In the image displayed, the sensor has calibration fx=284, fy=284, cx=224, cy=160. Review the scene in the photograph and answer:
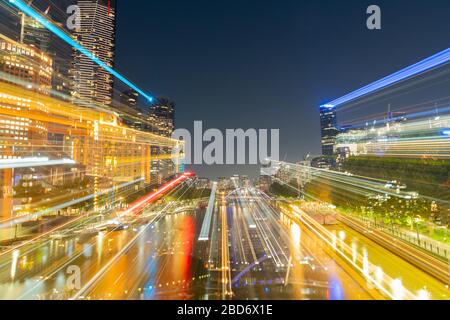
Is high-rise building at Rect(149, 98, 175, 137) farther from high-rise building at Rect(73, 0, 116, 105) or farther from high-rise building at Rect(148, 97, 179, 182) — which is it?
high-rise building at Rect(73, 0, 116, 105)

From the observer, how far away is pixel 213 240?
30.9 feet

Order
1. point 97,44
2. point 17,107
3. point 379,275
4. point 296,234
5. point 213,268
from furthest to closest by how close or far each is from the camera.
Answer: point 97,44 < point 296,234 < point 213,268 < point 379,275 < point 17,107

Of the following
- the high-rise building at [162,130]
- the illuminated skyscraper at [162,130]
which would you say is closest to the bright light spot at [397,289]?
the high-rise building at [162,130]

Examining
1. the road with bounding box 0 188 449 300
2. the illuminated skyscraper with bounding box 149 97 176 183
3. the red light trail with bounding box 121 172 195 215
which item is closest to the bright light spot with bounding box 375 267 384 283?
the road with bounding box 0 188 449 300

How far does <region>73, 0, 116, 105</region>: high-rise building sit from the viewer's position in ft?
96.5

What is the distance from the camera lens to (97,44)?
104ft

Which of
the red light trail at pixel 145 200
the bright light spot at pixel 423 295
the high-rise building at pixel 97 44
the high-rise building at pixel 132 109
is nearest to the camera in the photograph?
the bright light spot at pixel 423 295

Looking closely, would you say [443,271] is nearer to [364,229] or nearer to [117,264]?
[364,229]

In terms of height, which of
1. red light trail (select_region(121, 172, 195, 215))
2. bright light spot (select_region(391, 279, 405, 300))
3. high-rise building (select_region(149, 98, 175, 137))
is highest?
high-rise building (select_region(149, 98, 175, 137))

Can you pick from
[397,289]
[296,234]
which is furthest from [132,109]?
[397,289]

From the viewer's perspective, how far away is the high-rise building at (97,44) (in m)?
29.4

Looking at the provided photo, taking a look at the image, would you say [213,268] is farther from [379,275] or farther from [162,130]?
[162,130]

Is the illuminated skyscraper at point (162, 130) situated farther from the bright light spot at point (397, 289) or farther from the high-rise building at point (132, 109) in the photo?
the bright light spot at point (397, 289)

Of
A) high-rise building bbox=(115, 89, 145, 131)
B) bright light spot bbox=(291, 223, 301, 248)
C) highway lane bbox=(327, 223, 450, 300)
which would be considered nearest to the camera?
highway lane bbox=(327, 223, 450, 300)
